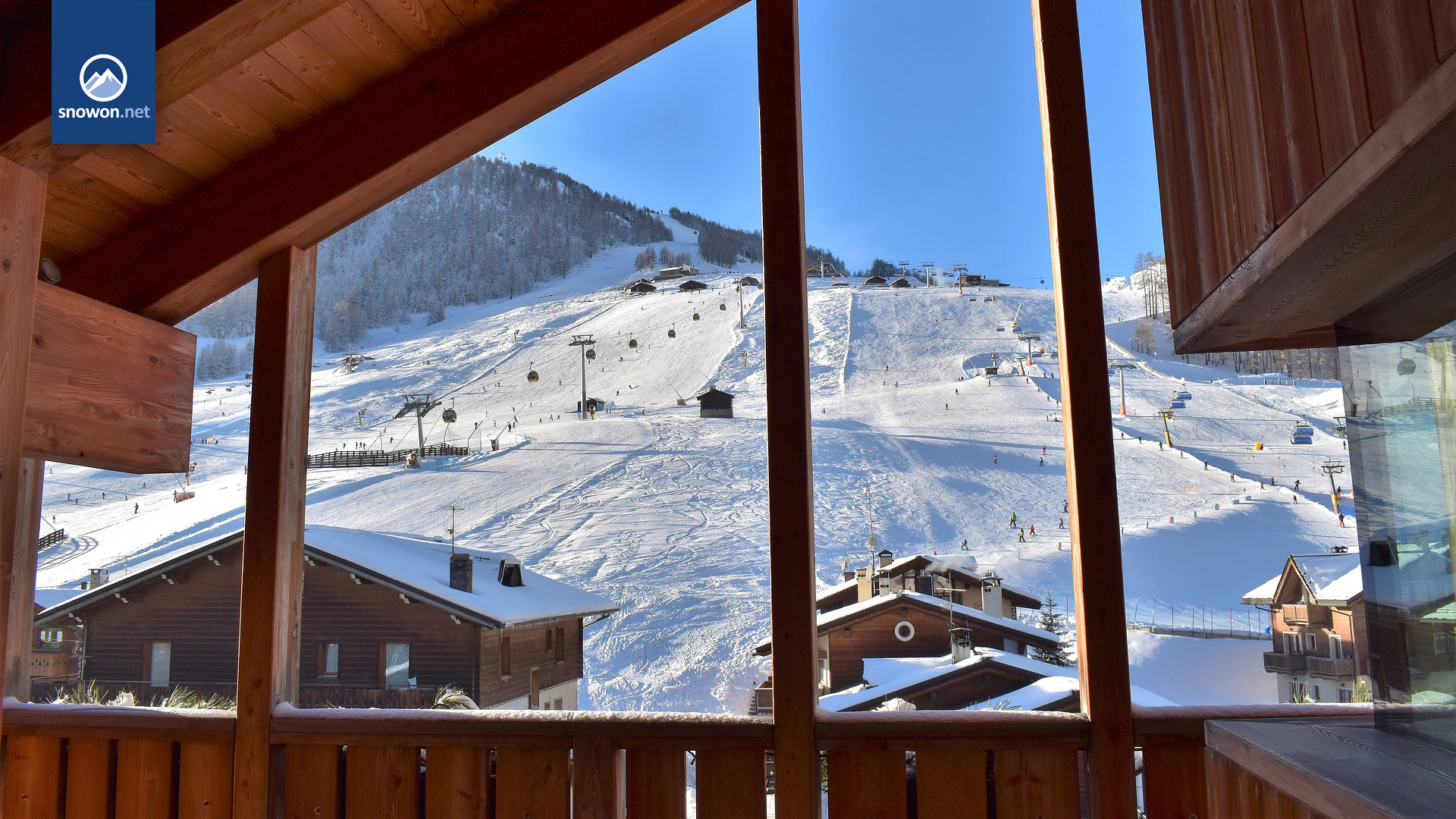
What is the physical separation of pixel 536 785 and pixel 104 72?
2.03 metres

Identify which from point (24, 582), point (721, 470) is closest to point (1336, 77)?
point (24, 582)

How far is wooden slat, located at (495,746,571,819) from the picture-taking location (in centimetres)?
214

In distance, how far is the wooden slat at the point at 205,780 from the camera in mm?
2291

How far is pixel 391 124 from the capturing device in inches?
96.6

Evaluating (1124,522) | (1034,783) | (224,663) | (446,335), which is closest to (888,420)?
(1124,522)

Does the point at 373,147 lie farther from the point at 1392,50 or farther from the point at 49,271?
the point at 1392,50

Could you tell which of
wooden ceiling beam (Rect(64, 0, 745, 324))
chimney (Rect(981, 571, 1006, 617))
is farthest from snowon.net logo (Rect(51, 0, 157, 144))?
chimney (Rect(981, 571, 1006, 617))

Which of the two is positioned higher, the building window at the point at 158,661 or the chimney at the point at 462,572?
the chimney at the point at 462,572

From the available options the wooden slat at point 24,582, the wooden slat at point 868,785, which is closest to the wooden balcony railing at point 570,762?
the wooden slat at point 868,785

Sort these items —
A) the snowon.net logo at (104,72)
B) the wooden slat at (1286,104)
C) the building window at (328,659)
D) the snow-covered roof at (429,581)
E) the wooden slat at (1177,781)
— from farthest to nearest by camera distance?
1. the building window at (328,659)
2. the snow-covered roof at (429,581)
3. the wooden slat at (1177,781)
4. the snowon.net logo at (104,72)
5. the wooden slat at (1286,104)

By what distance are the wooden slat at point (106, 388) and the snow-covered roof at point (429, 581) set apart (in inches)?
43.0

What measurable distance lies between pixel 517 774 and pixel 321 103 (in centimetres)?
190

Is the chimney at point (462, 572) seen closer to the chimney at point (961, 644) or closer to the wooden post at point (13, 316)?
the wooden post at point (13, 316)

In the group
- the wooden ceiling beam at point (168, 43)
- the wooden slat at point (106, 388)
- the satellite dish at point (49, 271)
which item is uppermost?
the wooden ceiling beam at point (168, 43)
